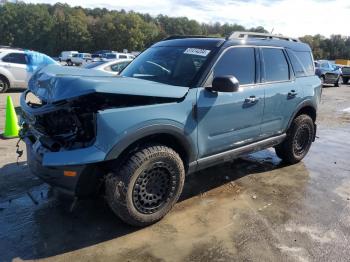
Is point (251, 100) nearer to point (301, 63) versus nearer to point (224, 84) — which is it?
point (224, 84)

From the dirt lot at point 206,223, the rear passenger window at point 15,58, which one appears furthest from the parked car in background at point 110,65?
the dirt lot at point 206,223

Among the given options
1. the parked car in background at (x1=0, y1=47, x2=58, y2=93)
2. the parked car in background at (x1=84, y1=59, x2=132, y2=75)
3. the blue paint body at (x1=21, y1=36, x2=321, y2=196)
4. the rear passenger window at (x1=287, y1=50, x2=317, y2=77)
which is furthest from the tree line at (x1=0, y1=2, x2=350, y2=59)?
the blue paint body at (x1=21, y1=36, x2=321, y2=196)

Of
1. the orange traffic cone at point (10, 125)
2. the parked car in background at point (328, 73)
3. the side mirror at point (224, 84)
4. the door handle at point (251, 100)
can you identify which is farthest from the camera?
the parked car in background at point (328, 73)

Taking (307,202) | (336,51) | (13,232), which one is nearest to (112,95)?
(13,232)

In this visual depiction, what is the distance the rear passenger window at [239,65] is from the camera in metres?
4.39

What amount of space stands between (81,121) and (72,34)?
320 feet

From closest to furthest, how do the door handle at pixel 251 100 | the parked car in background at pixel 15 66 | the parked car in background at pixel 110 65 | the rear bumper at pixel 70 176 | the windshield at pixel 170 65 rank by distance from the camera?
the rear bumper at pixel 70 176
the windshield at pixel 170 65
the door handle at pixel 251 100
the parked car in background at pixel 110 65
the parked car in background at pixel 15 66

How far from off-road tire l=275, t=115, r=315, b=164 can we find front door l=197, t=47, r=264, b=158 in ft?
3.40

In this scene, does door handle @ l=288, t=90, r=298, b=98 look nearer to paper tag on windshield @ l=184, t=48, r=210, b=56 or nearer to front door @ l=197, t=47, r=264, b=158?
front door @ l=197, t=47, r=264, b=158

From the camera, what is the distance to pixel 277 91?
513cm

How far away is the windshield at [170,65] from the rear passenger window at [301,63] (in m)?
1.89

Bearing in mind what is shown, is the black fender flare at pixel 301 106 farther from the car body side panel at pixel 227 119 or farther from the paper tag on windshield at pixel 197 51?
the paper tag on windshield at pixel 197 51

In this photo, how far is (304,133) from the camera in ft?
20.0

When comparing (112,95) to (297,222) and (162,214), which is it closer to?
(162,214)
